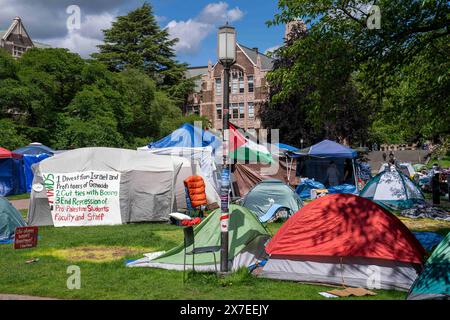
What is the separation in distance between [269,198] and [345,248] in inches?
316

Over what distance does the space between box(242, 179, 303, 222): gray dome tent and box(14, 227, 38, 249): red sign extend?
708cm

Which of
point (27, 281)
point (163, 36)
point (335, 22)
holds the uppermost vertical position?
point (163, 36)

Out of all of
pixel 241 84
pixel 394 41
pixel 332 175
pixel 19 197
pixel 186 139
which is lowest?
pixel 19 197

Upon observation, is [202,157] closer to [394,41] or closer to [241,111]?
[394,41]

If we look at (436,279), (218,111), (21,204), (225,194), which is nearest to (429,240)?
(436,279)

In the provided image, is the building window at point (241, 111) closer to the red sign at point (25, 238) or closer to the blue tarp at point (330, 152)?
the blue tarp at point (330, 152)

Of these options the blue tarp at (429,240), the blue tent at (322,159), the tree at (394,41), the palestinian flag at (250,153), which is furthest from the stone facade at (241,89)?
the blue tarp at (429,240)

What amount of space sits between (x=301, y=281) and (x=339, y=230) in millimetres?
1105

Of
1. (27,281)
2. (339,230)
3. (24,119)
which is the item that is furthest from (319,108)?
(24,119)

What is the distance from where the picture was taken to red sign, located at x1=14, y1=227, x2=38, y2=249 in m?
10.7

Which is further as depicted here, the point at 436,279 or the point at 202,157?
the point at 202,157

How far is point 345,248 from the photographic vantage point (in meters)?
7.73
